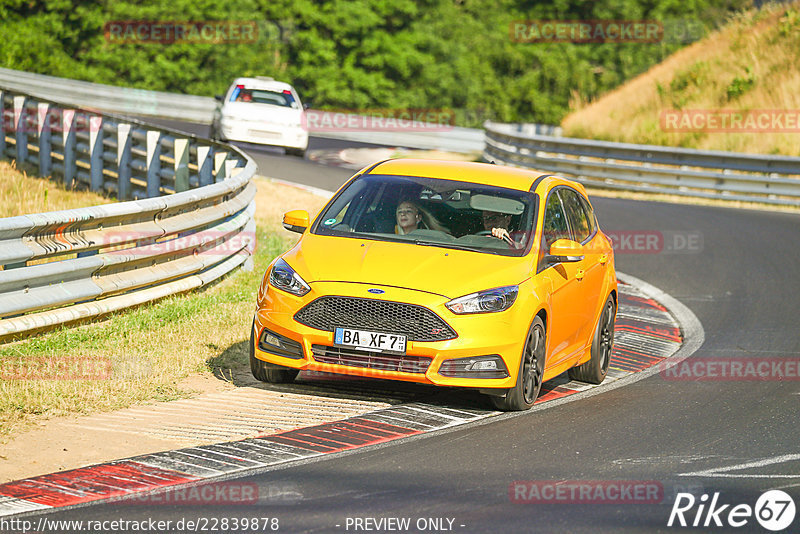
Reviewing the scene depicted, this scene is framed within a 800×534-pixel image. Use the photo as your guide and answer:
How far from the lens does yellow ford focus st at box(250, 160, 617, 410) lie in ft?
26.9

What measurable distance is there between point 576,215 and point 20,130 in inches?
578

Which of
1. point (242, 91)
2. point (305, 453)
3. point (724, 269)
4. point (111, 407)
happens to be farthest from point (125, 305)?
point (242, 91)

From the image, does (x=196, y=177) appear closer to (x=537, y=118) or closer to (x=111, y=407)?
(x=111, y=407)

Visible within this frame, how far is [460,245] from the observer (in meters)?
9.04

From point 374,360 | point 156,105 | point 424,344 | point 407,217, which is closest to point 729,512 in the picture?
Answer: point 424,344

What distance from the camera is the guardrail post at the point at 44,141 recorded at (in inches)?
831

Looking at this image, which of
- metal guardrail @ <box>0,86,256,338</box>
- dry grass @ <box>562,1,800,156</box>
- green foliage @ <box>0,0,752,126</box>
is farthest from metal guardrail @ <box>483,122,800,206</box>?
green foliage @ <box>0,0,752,126</box>

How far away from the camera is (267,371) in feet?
29.0

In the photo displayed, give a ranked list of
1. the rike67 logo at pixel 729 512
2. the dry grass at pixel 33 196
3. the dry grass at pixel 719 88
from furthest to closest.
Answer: the dry grass at pixel 719 88 < the dry grass at pixel 33 196 < the rike67 logo at pixel 729 512

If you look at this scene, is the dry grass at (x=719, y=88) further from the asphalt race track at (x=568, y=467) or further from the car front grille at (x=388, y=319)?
the car front grille at (x=388, y=319)

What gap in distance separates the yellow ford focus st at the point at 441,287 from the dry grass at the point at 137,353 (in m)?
0.88

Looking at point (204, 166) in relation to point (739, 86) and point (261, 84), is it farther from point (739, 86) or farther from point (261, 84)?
point (739, 86)

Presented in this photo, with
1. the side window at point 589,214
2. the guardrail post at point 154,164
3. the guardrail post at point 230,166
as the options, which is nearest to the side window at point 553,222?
the side window at point 589,214

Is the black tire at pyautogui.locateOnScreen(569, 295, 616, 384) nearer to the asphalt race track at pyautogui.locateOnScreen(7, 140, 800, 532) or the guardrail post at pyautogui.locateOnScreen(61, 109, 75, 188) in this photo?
the asphalt race track at pyautogui.locateOnScreen(7, 140, 800, 532)
